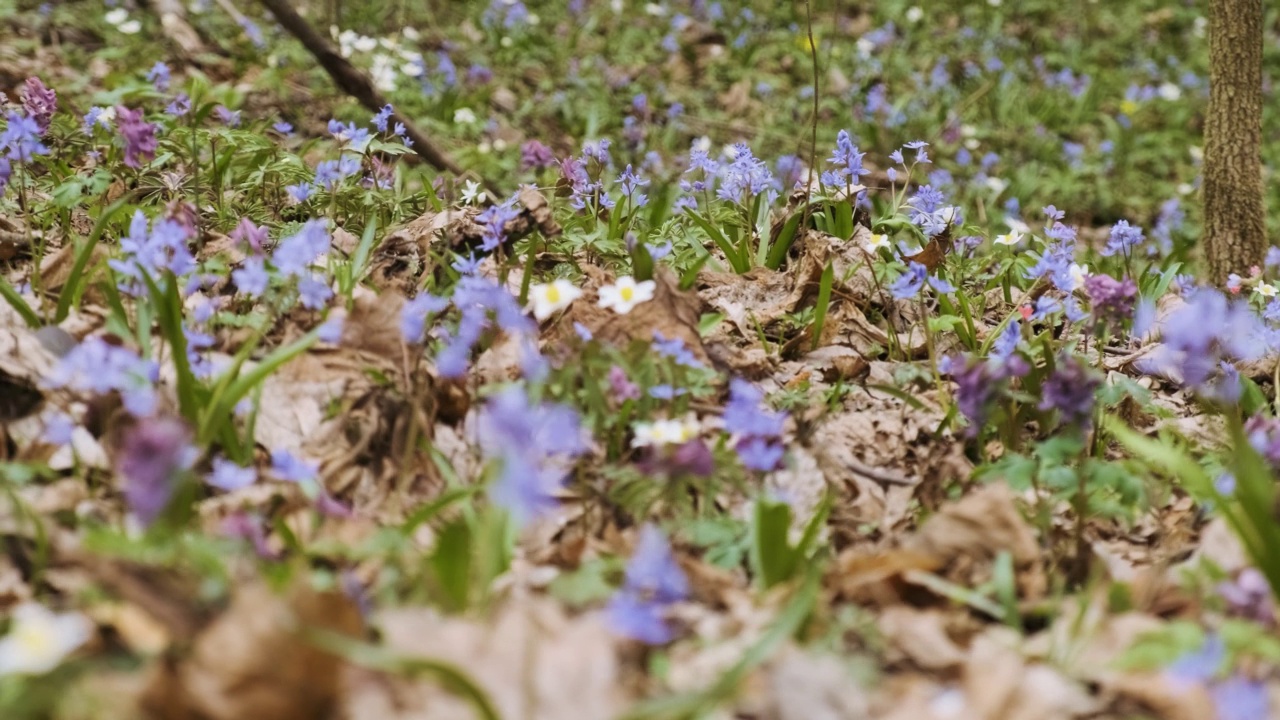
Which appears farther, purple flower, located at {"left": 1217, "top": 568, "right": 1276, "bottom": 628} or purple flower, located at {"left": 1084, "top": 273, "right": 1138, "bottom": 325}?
purple flower, located at {"left": 1084, "top": 273, "right": 1138, "bottom": 325}

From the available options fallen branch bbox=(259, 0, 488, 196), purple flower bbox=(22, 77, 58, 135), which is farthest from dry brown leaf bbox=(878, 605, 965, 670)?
fallen branch bbox=(259, 0, 488, 196)

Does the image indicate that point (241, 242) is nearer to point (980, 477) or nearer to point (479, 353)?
point (479, 353)

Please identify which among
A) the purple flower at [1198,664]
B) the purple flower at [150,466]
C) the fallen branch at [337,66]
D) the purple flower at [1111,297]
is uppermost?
the purple flower at [1111,297]

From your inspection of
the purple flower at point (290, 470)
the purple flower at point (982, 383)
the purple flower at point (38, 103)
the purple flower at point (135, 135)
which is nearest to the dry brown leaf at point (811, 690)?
the purple flower at point (982, 383)

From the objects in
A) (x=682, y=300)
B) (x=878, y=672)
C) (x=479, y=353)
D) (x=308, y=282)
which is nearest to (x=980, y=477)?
(x=878, y=672)

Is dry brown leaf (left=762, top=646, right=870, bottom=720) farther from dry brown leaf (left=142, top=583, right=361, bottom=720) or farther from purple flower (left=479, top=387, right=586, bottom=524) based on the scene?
dry brown leaf (left=142, top=583, right=361, bottom=720)

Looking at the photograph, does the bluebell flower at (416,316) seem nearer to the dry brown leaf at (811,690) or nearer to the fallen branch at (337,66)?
the dry brown leaf at (811,690)

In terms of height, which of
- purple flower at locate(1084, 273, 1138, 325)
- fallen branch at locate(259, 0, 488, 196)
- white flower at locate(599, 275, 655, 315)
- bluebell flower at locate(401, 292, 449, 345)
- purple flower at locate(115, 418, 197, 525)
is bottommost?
fallen branch at locate(259, 0, 488, 196)
